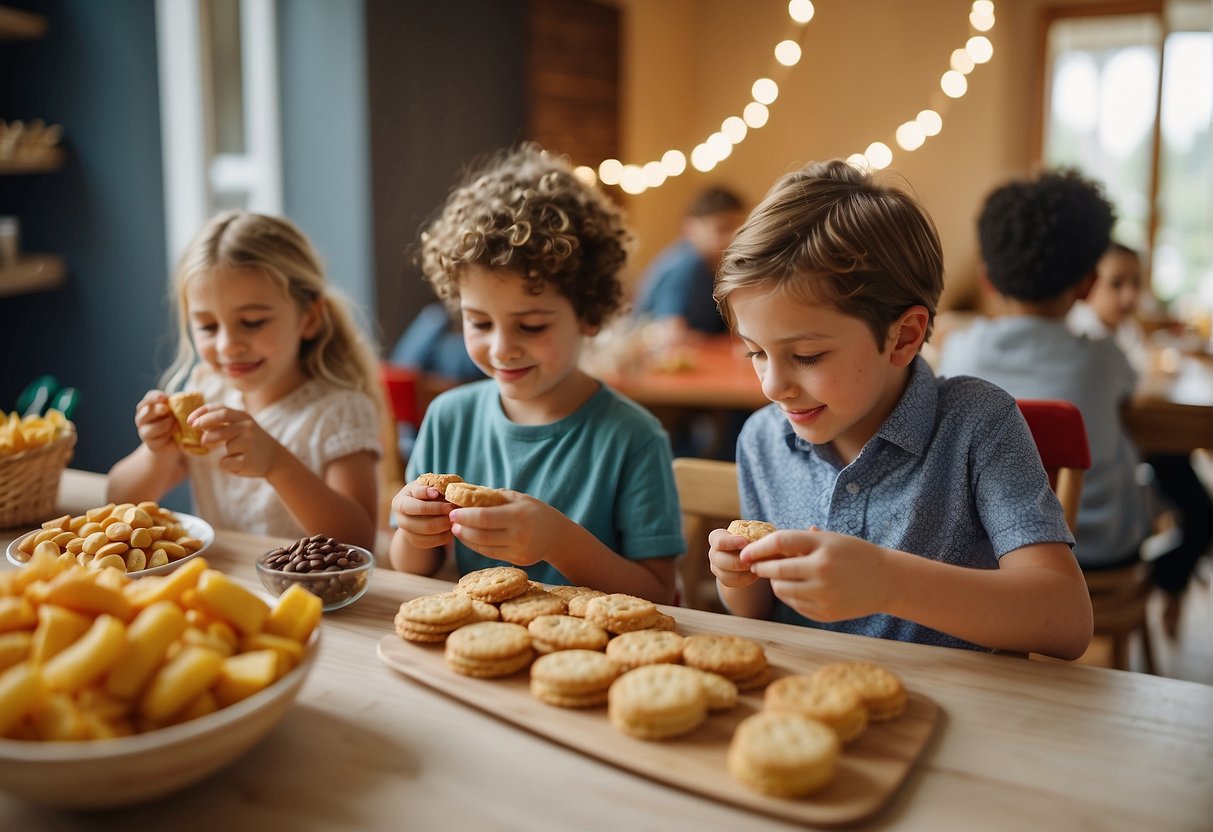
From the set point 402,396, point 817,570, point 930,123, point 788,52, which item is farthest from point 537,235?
point 930,123

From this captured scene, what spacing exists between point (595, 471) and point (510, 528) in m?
0.40

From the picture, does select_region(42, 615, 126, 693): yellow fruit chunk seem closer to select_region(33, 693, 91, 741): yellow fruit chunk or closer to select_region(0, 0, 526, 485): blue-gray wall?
select_region(33, 693, 91, 741): yellow fruit chunk

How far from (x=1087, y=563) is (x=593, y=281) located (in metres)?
1.46

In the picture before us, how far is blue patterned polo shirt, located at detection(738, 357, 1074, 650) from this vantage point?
1.17 meters

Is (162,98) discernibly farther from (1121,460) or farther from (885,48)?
(885,48)

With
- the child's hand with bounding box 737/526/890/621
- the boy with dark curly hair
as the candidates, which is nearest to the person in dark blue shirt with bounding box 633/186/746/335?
the boy with dark curly hair

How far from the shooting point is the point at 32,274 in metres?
3.27

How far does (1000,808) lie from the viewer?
75 centimetres

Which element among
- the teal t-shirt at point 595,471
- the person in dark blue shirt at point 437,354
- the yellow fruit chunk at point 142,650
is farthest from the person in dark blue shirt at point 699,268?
the yellow fruit chunk at point 142,650

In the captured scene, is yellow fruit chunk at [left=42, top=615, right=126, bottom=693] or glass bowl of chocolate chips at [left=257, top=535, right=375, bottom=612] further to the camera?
glass bowl of chocolate chips at [left=257, top=535, right=375, bottom=612]

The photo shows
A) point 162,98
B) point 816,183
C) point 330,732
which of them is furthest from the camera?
point 162,98

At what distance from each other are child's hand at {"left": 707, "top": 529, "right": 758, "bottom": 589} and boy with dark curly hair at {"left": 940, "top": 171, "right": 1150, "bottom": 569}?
1443 mm

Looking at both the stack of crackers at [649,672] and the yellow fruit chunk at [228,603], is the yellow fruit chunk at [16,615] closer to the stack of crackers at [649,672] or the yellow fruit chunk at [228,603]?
the yellow fruit chunk at [228,603]

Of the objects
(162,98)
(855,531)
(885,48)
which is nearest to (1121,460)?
(855,531)
